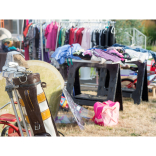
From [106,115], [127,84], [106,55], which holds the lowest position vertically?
[127,84]

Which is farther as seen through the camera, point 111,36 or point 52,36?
point 52,36

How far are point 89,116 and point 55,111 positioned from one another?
772mm

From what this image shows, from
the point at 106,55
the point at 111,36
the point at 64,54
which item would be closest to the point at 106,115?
the point at 106,55

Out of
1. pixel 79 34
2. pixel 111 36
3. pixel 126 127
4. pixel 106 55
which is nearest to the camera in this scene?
pixel 126 127

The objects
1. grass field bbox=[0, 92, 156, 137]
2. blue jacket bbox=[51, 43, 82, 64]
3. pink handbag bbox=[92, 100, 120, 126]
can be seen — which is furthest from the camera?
blue jacket bbox=[51, 43, 82, 64]

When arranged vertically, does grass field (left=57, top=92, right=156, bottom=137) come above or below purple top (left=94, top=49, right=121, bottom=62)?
below

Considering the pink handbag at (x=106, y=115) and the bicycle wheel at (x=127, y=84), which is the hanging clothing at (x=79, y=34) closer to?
the bicycle wheel at (x=127, y=84)

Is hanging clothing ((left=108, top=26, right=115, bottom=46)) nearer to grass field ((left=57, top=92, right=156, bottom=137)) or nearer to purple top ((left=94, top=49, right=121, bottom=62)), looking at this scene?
purple top ((left=94, top=49, right=121, bottom=62))

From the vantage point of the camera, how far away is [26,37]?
6.82 meters

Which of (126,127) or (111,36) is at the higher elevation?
A: (111,36)

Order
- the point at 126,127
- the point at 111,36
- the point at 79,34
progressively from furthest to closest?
the point at 79,34, the point at 111,36, the point at 126,127

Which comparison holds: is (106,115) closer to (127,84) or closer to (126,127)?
(126,127)

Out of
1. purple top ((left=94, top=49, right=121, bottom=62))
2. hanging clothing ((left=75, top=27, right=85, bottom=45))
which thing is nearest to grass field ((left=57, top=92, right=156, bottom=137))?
purple top ((left=94, top=49, right=121, bottom=62))

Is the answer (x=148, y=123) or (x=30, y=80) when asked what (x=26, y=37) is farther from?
(x=30, y=80)
